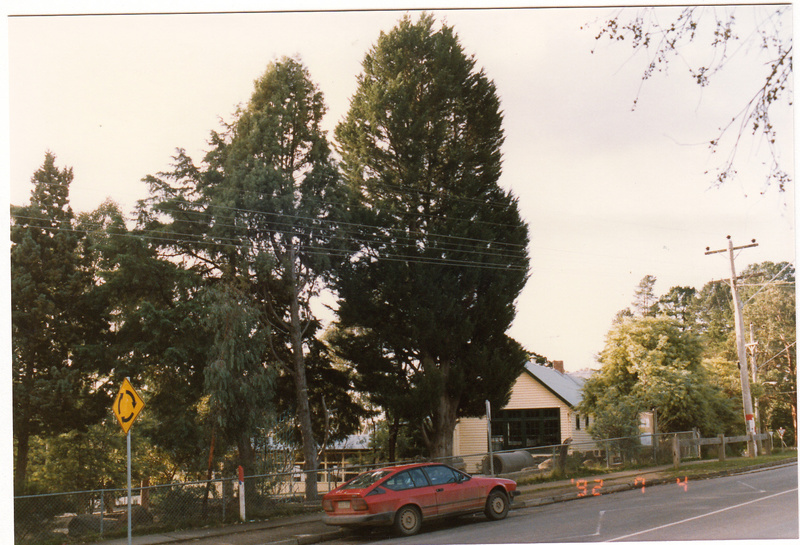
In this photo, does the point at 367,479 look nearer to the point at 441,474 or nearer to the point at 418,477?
the point at 418,477

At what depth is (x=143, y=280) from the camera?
18.3 m

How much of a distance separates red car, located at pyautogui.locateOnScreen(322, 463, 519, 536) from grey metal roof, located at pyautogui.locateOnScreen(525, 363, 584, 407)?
67.0 feet

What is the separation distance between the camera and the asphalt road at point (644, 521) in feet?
36.2

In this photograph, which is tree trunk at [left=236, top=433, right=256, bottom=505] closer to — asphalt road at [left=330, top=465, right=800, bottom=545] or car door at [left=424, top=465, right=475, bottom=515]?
asphalt road at [left=330, top=465, right=800, bottom=545]

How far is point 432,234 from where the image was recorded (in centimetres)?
2208

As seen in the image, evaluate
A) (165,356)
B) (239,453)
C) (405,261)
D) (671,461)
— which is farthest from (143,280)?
(671,461)

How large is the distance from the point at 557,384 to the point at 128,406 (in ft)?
99.1

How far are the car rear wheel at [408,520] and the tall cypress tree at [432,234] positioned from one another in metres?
7.43

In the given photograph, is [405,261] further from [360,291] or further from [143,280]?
[143,280]

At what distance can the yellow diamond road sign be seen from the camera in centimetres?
1143

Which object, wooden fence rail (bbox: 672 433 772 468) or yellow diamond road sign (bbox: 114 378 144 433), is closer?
yellow diamond road sign (bbox: 114 378 144 433)

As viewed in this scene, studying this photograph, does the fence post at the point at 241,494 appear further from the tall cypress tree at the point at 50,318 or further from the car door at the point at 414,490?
the tall cypress tree at the point at 50,318

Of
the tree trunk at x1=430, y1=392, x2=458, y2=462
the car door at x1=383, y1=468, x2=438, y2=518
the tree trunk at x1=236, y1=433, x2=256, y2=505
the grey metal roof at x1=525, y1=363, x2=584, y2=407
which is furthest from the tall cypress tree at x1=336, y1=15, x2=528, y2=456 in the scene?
the grey metal roof at x1=525, y1=363, x2=584, y2=407

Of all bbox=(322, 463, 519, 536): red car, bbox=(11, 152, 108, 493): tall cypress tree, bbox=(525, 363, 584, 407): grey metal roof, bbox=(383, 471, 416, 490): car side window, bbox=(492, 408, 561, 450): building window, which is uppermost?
bbox=(11, 152, 108, 493): tall cypress tree
